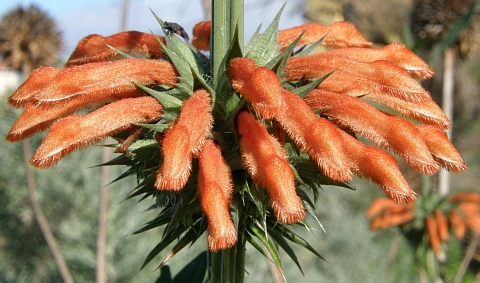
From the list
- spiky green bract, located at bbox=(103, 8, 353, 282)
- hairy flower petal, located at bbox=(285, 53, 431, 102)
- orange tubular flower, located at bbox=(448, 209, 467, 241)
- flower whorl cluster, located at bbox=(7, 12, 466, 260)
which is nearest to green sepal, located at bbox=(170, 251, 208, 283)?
spiky green bract, located at bbox=(103, 8, 353, 282)

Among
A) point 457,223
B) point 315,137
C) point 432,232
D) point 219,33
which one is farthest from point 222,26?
point 457,223

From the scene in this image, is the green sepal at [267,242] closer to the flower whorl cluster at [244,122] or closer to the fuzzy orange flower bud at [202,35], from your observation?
the flower whorl cluster at [244,122]

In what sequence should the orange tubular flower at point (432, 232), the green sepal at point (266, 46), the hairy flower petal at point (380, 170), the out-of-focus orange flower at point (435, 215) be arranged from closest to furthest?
1. the hairy flower petal at point (380, 170)
2. the green sepal at point (266, 46)
3. the orange tubular flower at point (432, 232)
4. the out-of-focus orange flower at point (435, 215)

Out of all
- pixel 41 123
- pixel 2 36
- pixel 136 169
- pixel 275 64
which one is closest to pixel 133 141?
pixel 136 169

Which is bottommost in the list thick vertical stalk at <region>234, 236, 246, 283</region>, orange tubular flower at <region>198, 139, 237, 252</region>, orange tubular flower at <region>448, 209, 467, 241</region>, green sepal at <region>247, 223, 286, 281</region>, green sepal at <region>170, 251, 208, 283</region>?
orange tubular flower at <region>448, 209, 467, 241</region>

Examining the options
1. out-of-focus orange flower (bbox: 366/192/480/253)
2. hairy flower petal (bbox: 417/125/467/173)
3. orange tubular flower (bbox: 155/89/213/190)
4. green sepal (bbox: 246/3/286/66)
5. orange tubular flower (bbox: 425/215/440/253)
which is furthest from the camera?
out-of-focus orange flower (bbox: 366/192/480/253)

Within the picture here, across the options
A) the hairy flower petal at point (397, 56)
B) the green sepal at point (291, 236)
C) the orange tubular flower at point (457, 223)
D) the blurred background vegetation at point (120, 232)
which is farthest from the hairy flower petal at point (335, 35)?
the orange tubular flower at point (457, 223)

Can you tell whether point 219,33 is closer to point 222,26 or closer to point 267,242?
point 222,26

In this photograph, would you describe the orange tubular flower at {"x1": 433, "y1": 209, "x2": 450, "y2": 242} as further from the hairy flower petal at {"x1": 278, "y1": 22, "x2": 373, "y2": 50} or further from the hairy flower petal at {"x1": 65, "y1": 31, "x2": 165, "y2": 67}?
the hairy flower petal at {"x1": 65, "y1": 31, "x2": 165, "y2": 67}
